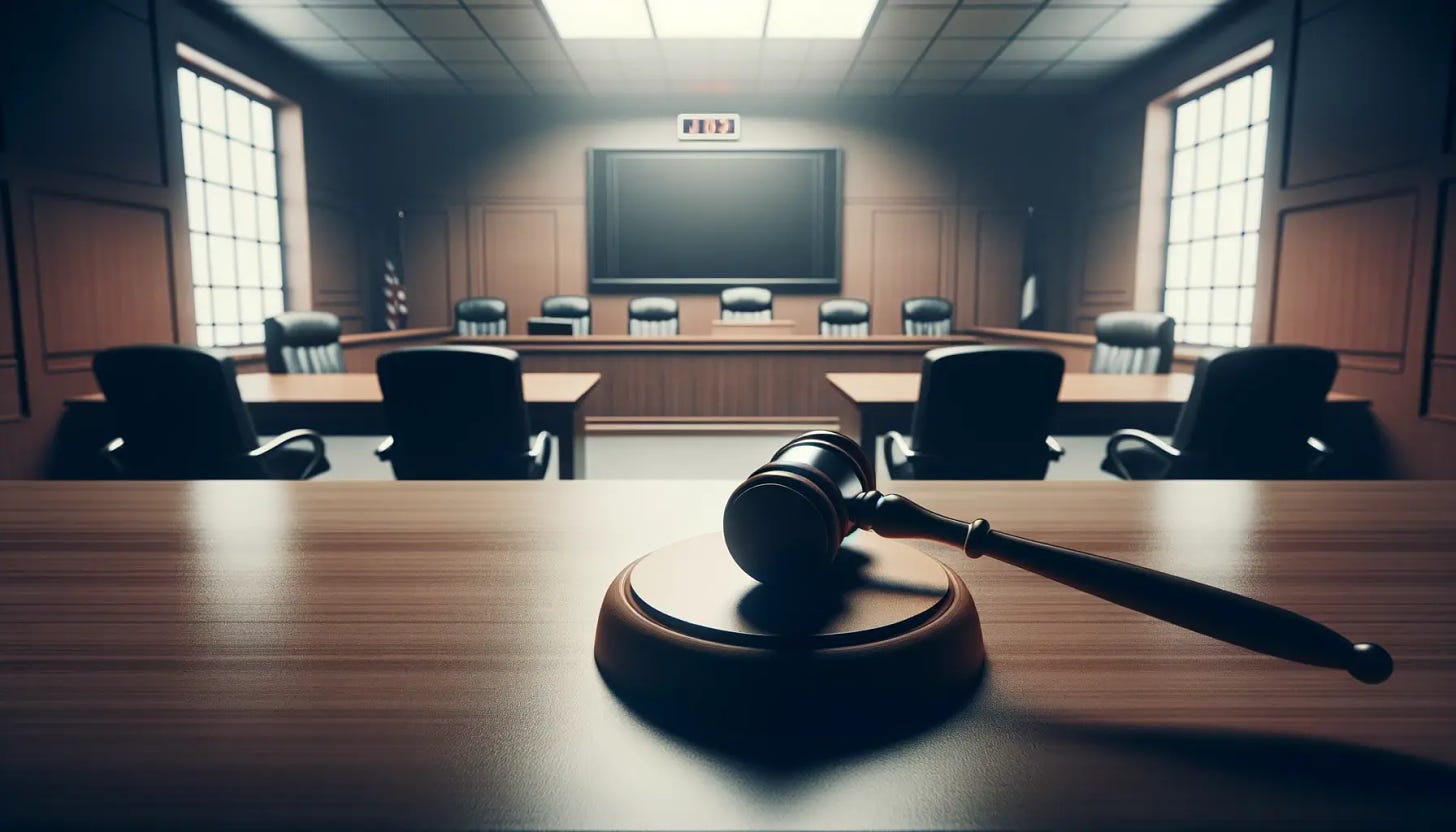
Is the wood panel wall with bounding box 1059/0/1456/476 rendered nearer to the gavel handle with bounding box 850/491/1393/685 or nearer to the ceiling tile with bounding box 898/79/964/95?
the ceiling tile with bounding box 898/79/964/95

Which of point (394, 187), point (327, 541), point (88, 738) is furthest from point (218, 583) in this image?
point (394, 187)

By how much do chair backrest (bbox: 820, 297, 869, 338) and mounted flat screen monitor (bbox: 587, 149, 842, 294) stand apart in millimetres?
1333

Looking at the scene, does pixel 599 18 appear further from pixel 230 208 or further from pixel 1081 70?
pixel 1081 70

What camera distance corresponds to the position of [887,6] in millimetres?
5570

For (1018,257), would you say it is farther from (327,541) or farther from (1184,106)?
(327,541)

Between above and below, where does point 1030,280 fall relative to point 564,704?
above

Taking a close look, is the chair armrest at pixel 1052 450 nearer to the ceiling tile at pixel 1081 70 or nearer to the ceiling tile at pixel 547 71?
the ceiling tile at pixel 1081 70

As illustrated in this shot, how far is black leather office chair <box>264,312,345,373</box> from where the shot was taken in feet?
13.0

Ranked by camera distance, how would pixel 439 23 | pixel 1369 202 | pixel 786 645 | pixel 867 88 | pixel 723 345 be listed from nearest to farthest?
pixel 786 645, pixel 1369 202, pixel 723 345, pixel 439 23, pixel 867 88

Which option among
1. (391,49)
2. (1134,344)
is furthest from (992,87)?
(391,49)

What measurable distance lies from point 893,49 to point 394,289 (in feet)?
17.0

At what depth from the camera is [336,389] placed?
3281 millimetres

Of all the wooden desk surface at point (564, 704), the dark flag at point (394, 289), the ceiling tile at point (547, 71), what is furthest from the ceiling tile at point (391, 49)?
the wooden desk surface at point (564, 704)

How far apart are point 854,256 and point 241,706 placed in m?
8.32
